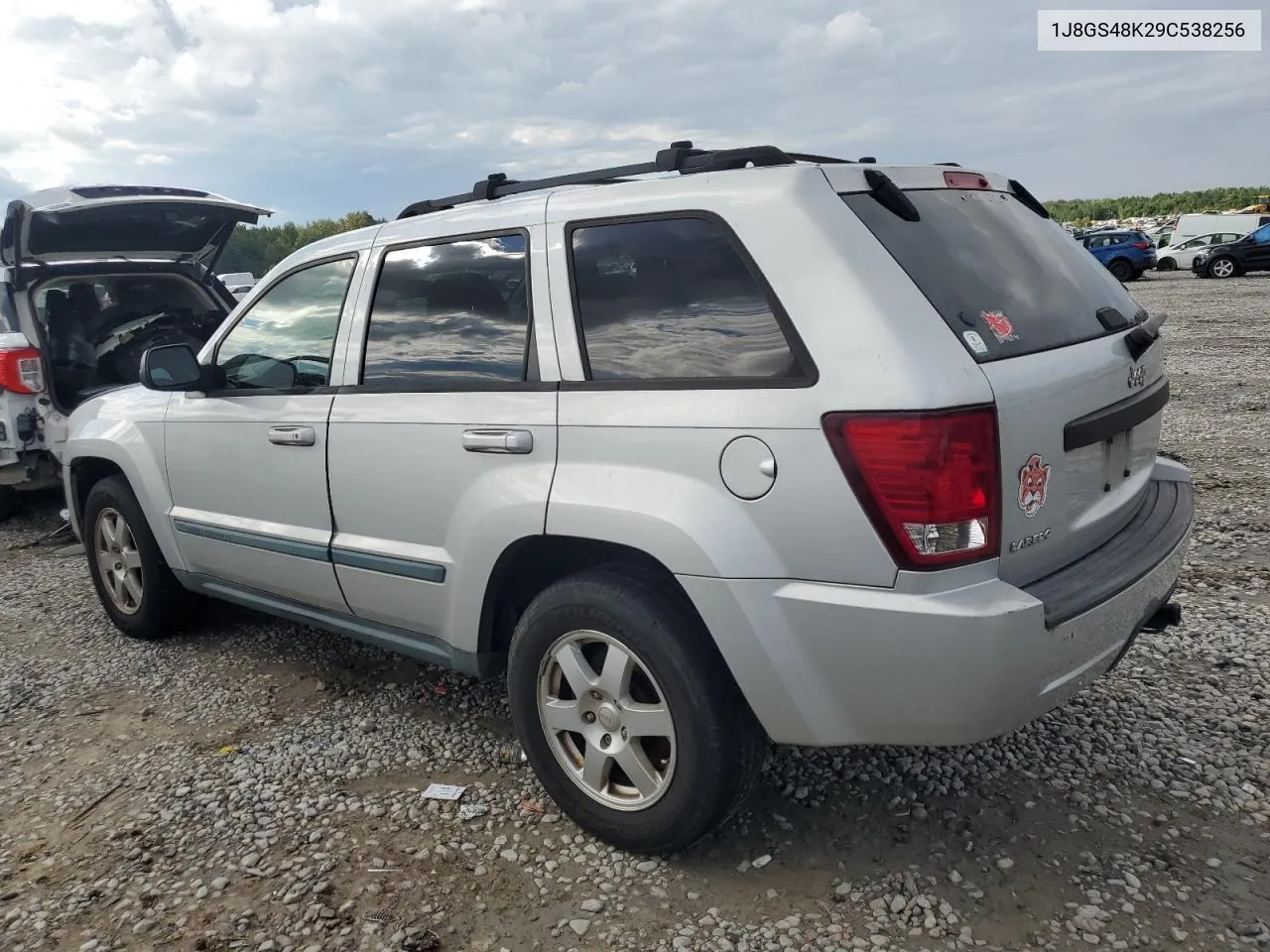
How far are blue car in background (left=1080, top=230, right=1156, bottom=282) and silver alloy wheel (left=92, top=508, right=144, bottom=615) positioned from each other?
29160 millimetres

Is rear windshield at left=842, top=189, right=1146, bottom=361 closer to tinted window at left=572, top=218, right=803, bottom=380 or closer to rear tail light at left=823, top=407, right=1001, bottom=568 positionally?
rear tail light at left=823, top=407, right=1001, bottom=568

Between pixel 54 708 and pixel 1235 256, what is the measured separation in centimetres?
3054

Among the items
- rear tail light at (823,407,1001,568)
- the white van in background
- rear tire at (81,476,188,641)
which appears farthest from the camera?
the white van in background

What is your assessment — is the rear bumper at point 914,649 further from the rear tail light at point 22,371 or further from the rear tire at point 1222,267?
the rear tire at point 1222,267

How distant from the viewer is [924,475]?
7.09 feet

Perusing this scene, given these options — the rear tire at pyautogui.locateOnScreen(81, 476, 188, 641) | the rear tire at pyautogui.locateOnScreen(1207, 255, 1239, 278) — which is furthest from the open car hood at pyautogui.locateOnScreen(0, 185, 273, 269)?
the rear tire at pyautogui.locateOnScreen(1207, 255, 1239, 278)

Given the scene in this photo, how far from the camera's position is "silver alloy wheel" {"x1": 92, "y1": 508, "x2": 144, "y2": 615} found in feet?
15.0

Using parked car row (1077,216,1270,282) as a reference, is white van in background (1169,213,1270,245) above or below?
above

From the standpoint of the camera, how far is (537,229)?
2902 mm

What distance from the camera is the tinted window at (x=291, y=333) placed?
11.5ft

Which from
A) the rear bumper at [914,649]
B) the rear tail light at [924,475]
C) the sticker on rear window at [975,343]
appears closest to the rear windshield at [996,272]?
the sticker on rear window at [975,343]

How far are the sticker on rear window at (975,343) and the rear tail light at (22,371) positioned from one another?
621cm

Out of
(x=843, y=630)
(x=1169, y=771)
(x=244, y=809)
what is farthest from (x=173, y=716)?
(x=1169, y=771)

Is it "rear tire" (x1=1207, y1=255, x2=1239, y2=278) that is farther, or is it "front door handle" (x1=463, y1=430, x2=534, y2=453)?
"rear tire" (x1=1207, y1=255, x2=1239, y2=278)
